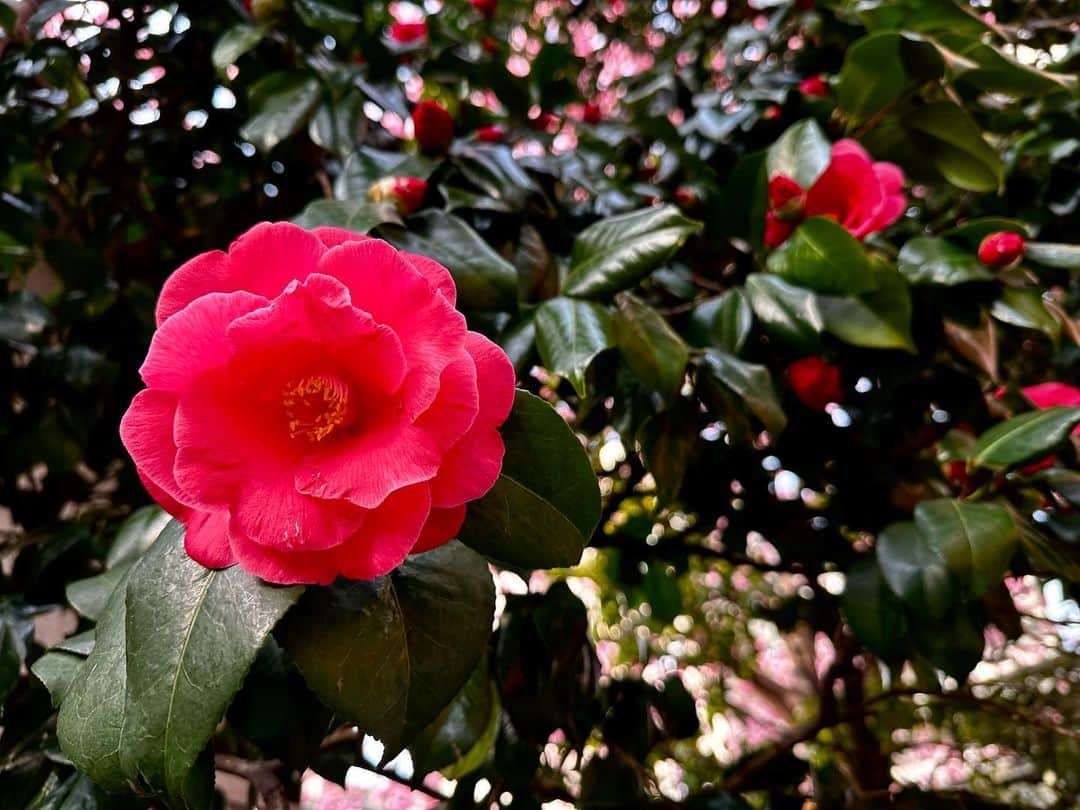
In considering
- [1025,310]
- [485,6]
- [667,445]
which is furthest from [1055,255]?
[485,6]

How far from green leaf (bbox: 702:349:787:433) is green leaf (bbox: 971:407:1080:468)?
188 mm

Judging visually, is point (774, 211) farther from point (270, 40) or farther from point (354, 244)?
point (270, 40)

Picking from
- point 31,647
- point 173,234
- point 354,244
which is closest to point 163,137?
point 173,234

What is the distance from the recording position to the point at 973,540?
0.55 m

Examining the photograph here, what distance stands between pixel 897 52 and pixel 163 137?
0.86 meters

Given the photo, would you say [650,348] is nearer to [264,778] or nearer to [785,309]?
[785,309]

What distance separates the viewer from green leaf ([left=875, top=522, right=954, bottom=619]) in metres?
0.57

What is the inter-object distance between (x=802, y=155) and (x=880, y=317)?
18 centimetres

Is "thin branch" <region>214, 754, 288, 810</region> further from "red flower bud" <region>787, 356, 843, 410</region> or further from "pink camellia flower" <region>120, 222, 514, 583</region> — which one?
"red flower bud" <region>787, 356, 843, 410</region>

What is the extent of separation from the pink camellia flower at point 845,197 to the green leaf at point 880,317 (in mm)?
65

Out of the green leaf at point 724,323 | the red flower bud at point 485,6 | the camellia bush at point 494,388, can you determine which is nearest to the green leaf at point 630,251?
the camellia bush at point 494,388

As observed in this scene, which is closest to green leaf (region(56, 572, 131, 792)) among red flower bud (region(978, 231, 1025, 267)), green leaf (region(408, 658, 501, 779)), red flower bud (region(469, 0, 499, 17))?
green leaf (region(408, 658, 501, 779))

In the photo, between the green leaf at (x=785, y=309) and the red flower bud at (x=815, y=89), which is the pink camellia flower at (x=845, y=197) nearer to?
the green leaf at (x=785, y=309)

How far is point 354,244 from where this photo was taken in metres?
0.35
